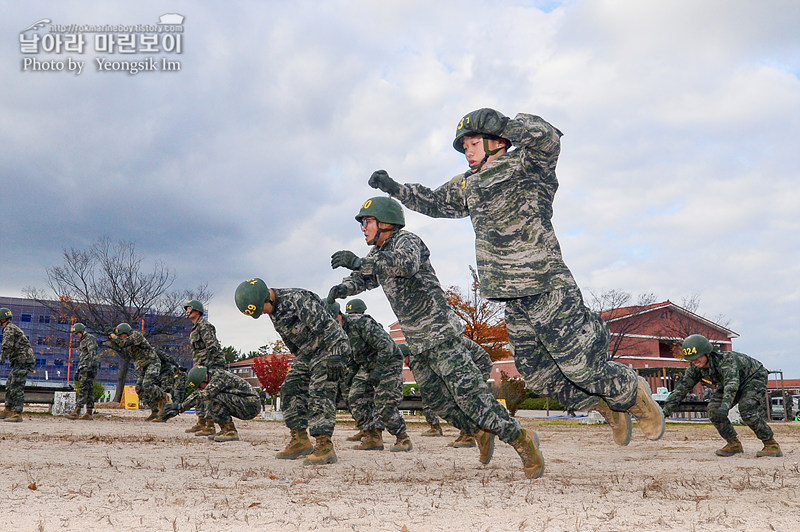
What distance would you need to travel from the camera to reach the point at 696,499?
3.47 metres

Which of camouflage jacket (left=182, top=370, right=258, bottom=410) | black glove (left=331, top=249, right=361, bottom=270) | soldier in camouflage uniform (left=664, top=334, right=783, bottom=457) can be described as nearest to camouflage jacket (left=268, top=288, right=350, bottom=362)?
black glove (left=331, top=249, right=361, bottom=270)

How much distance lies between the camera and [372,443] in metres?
7.62

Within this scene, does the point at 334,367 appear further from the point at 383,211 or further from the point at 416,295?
the point at 383,211

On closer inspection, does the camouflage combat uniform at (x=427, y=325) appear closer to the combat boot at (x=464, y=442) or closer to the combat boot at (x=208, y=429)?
the combat boot at (x=464, y=442)

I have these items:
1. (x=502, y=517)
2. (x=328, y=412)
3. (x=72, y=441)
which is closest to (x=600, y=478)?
(x=502, y=517)

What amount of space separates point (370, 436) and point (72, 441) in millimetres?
3786

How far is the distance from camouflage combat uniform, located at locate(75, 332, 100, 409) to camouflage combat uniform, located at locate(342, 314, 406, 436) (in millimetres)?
9041

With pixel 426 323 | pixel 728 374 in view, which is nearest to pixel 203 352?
pixel 426 323

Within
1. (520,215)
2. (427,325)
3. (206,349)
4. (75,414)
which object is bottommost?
(75,414)

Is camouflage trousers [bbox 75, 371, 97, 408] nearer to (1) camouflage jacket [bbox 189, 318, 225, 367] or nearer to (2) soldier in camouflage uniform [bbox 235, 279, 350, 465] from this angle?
(1) camouflage jacket [bbox 189, 318, 225, 367]

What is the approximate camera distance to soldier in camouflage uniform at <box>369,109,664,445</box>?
3686 millimetres

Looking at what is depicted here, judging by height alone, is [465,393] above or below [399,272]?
below

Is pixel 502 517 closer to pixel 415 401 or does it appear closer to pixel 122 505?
pixel 122 505

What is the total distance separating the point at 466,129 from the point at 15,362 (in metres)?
13.3
